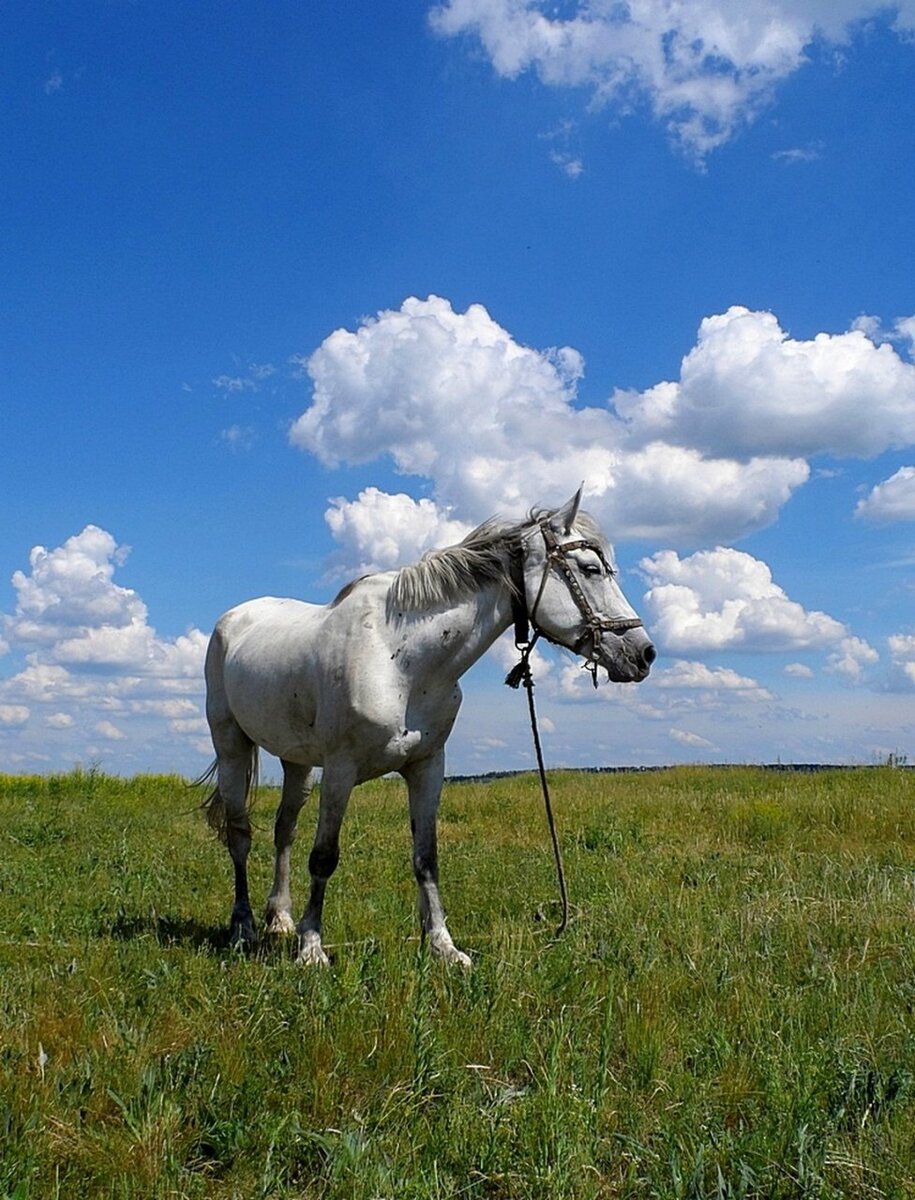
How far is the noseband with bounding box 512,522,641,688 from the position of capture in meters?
5.51

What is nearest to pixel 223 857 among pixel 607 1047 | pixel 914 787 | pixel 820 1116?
pixel 607 1047

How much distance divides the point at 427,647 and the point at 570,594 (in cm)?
90

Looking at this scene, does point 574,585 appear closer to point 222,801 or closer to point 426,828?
point 426,828

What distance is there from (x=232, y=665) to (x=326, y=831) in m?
1.80

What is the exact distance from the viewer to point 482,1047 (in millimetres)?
3969

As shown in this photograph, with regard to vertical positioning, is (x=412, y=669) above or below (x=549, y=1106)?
above

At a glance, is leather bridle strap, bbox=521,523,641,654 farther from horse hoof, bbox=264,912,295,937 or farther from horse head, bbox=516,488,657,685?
horse hoof, bbox=264,912,295,937

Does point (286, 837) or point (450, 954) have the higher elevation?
point (286, 837)

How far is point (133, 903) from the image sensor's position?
7695mm

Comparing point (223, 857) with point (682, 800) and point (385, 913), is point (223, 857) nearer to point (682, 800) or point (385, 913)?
point (385, 913)

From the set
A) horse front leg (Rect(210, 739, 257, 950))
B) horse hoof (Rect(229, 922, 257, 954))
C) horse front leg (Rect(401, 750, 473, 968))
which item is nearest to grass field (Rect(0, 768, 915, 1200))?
horse hoof (Rect(229, 922, 257, 954))

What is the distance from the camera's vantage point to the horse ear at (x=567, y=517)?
227 inches

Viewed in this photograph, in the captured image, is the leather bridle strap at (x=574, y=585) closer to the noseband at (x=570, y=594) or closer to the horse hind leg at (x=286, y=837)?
the noseband at (x=570, y=594)

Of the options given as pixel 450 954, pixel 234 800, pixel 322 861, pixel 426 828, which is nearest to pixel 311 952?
pixel 322 861
